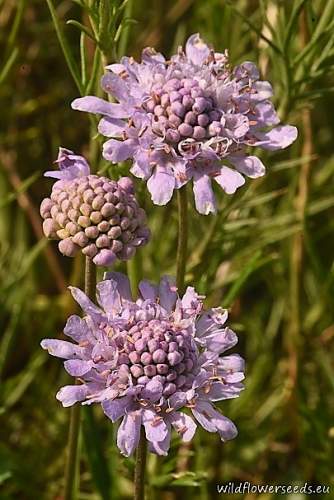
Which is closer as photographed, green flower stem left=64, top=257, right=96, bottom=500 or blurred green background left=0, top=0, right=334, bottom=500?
green flower stem left=64, top=257, right=96, bottom=500

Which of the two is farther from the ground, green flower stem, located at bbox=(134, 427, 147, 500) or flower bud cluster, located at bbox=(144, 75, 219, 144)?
flower bud cluster, located at bbox=(144, 75, 219, 144)

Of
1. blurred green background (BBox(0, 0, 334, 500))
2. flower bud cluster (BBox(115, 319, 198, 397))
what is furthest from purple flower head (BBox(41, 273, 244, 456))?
blurred green background (BBox(0, 0, 334, 500))

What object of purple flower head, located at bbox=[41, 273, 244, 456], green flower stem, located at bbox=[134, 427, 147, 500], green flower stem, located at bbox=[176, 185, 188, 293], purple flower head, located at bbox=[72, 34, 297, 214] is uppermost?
purple flower head, located at bbox=[72, 34, 297, 214]

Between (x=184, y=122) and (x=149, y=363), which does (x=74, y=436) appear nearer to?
(x=149, y=363)

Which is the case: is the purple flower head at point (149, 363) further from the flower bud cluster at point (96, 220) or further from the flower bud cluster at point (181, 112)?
the flower bud cluster at point (181, 112)

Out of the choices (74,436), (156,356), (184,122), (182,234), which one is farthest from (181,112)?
(74,436)

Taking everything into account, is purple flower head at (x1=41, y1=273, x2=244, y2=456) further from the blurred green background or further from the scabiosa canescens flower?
the blurred green background
